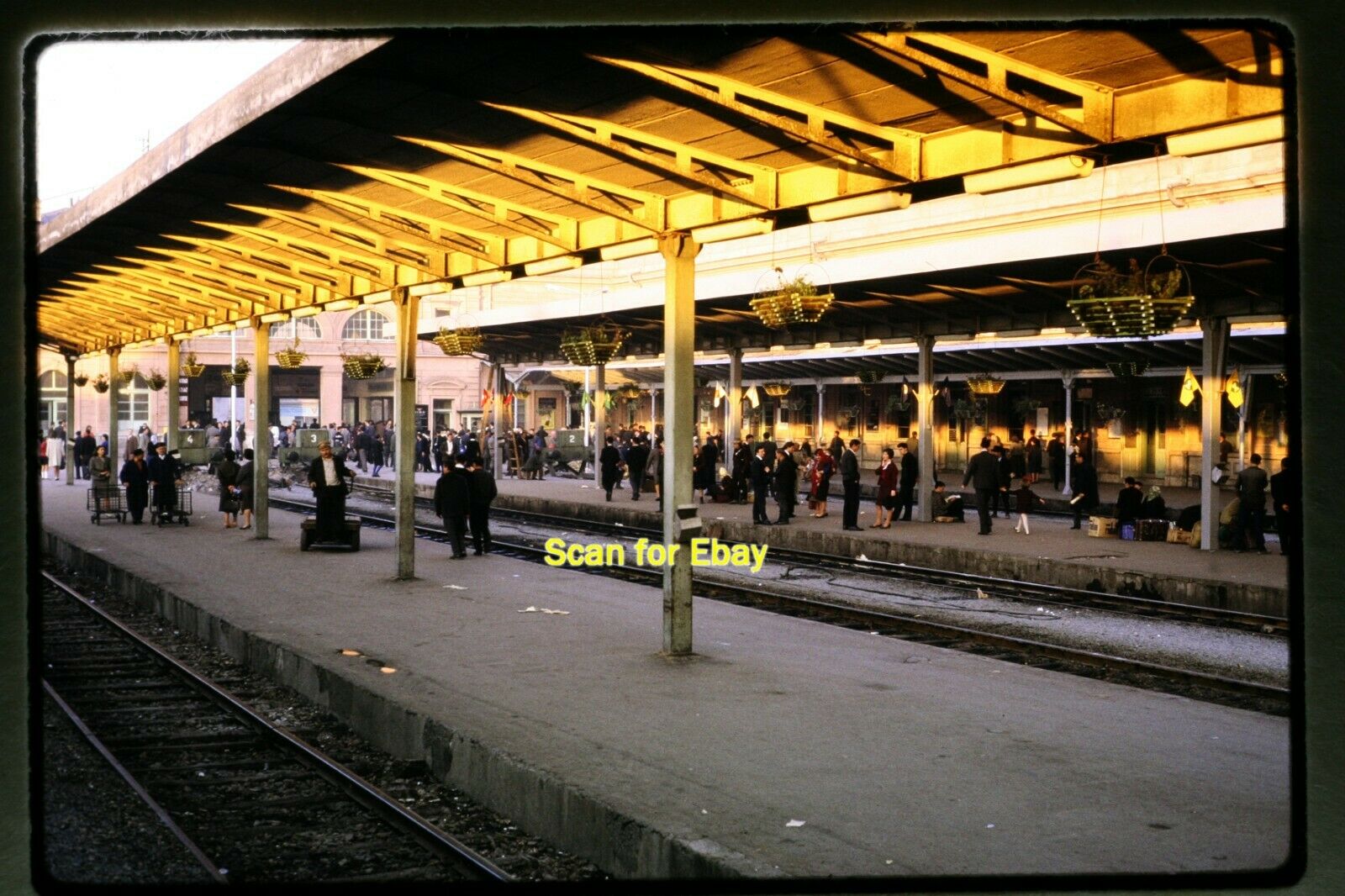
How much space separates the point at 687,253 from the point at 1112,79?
438 cm

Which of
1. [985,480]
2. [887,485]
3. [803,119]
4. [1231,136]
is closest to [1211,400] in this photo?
[985,480]

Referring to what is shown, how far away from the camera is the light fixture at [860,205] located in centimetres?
903

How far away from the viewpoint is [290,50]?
7.30 meters

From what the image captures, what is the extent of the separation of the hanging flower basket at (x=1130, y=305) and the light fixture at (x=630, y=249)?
401cm

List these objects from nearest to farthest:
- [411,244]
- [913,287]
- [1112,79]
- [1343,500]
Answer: [1343,500] < [1112,79] < [411,244] < [913,287]

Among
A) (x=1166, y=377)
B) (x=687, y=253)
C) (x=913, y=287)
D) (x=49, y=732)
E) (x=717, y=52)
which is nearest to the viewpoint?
(x=717, y=52)

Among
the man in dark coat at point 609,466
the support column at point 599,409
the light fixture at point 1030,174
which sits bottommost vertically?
the man in dark coat at point 609,466

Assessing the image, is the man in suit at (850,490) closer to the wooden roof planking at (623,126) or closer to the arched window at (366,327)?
the wooden roof planking at (623,126)

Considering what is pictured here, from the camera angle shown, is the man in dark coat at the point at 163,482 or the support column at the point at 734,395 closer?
the man in dark coat at the point at 163,482

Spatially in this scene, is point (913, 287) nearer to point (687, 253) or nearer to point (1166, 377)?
point (687, 253)

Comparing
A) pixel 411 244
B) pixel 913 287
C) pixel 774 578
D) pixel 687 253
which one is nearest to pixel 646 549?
pixel 774 578

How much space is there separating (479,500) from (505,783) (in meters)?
12.4

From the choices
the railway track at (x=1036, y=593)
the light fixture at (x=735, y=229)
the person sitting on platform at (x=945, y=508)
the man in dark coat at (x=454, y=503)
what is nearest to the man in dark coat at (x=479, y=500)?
the man in dark coat at (x=454, y=503)

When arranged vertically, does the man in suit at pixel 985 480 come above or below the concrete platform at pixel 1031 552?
above
